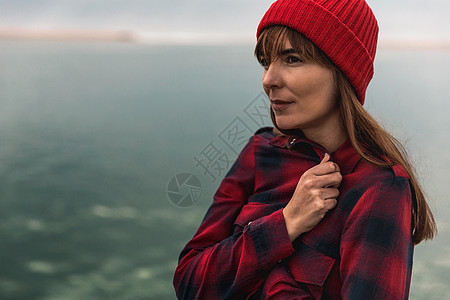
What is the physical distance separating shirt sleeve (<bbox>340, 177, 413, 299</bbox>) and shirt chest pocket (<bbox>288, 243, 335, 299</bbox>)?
0.17 feet

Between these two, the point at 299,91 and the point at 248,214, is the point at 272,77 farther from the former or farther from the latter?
the point at 248,214

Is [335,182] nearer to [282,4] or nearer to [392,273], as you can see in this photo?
[392,273]

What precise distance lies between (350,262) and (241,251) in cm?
31

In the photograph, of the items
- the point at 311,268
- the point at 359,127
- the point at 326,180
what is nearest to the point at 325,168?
the point at 326,180

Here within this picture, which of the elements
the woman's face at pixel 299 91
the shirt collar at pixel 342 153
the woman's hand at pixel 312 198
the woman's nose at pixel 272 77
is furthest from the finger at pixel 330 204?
the woman's nose at pixel 272 77

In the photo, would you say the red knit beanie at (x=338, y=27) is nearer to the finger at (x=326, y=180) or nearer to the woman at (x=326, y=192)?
the woman at (x=326, y=192)

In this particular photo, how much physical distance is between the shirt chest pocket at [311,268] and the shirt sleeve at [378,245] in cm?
5

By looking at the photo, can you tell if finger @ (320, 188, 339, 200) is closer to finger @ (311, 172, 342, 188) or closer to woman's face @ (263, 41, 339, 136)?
finger @ (311, 172, 342, 188)

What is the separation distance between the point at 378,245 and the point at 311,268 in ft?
0.62

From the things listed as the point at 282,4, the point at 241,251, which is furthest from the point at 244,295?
the point at 282,4

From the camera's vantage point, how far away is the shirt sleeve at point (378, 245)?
118 centimetres

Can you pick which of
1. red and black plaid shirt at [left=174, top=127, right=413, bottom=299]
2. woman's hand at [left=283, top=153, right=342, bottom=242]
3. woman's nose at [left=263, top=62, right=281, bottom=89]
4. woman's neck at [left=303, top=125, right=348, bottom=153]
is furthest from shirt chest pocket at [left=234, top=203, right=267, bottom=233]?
woman's nose at [left=263, top=62, right=281, bottom=89]

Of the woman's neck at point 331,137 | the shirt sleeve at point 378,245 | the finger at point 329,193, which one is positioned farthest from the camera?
the woman's neck at point 331,137

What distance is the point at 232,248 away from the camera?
4.62 feet
